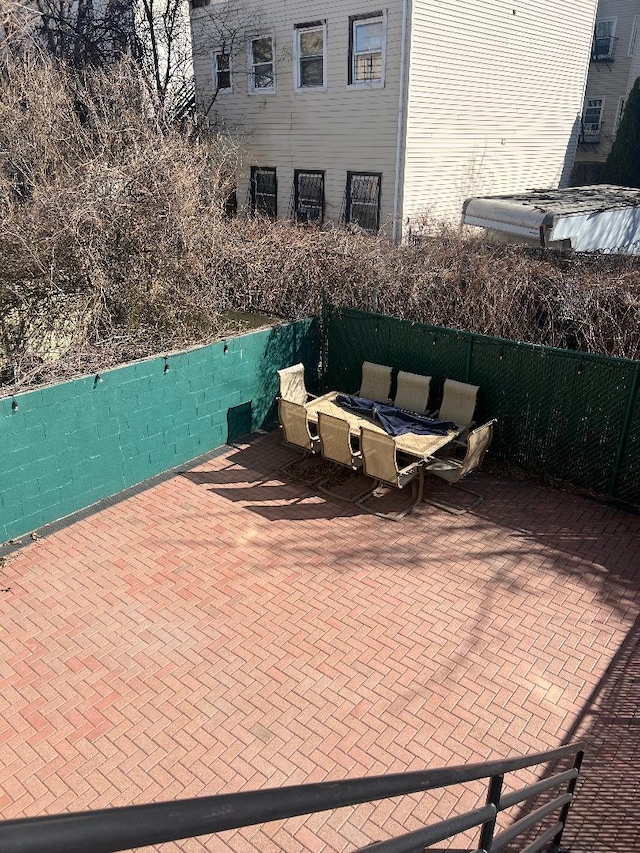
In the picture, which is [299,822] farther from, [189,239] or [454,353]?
[189,239]

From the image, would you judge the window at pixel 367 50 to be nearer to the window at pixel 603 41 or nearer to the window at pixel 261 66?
the window at pixel 261 66

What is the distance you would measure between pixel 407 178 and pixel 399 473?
924 centimetres

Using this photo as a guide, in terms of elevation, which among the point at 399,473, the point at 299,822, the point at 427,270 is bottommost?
the point at 299,822

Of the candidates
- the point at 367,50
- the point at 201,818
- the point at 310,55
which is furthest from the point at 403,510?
the point at 310,55

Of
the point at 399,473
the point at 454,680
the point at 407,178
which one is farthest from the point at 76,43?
the point at 454,680

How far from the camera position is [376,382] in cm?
1052

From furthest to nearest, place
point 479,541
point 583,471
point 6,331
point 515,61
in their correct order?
point 515,61, point 6,331, point 583,471, point 479,541

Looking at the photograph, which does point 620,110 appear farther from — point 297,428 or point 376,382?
point 297,428

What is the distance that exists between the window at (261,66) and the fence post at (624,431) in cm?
1315

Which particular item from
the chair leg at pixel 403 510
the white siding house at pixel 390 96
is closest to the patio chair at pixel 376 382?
the chair leg at pixel 403 510

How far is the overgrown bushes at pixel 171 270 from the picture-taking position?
9.09 m

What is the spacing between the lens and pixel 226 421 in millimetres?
10031

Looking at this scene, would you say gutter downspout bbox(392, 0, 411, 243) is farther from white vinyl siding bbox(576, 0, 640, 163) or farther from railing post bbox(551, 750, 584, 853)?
white vinyl siding bbox(576, 0, 640, 163)

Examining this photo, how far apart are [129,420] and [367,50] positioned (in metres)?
11.0
